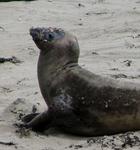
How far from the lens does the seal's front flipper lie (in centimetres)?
499

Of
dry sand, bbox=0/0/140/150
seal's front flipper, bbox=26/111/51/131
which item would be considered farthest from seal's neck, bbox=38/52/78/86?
dry sand, bbox=0/0/140/150

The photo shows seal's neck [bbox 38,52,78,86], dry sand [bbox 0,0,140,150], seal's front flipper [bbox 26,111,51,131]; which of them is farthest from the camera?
seal's neck [bbox 38,52,78,86]

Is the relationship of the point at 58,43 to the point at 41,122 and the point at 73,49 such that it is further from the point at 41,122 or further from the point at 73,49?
the point at 41,122

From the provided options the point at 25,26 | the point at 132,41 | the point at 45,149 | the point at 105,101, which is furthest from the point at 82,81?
the point at 25,26

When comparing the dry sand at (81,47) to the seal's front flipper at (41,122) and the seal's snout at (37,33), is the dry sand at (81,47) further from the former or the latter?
the seal's snout at (37,33)

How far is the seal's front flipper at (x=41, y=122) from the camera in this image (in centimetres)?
499

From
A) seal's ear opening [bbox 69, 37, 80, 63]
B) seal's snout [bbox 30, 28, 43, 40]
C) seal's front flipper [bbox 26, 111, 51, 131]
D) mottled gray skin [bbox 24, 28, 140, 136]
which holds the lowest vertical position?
seal's front flipper [bbox 26, 111, 51, 131]

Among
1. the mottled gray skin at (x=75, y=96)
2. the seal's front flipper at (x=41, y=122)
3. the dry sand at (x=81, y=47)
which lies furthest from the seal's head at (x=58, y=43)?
the dry sand at (x=81, y=47)

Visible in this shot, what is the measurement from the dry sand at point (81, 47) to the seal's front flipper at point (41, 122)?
0.08m

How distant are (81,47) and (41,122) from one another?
3.34 meters

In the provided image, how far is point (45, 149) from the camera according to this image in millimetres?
4629

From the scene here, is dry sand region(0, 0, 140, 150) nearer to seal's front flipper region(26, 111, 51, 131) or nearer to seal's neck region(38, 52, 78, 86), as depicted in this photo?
seal's front flipper region(26, 111, 51, 131)

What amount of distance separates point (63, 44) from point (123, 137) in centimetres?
89

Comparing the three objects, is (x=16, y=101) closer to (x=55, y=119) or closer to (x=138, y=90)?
(x=55, y=119)
